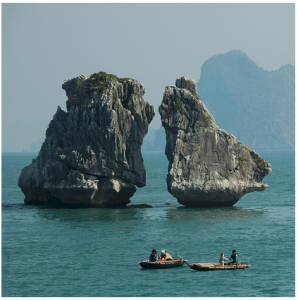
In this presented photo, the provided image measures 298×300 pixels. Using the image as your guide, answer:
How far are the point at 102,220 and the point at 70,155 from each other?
1136 cm

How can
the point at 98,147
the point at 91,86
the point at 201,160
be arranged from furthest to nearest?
the point at 91,86, the point at 98,147, the point at 201,160

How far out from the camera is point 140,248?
4878cm

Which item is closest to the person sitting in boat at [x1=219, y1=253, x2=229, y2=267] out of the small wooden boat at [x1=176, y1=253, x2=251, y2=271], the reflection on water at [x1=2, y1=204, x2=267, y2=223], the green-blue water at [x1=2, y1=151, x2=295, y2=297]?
the small wooden boat at [x1=176, y1=253, x2=251, y2=271]

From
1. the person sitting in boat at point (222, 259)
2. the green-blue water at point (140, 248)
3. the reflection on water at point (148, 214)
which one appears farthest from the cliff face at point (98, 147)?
the person sitting in boat at point (222, 259)

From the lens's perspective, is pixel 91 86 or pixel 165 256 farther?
pixel 91 86

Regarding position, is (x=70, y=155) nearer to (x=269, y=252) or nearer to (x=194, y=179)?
(x=194, y=179)

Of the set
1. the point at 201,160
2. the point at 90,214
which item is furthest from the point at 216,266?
the point at 201,160

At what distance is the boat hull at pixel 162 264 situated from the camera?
42750mm

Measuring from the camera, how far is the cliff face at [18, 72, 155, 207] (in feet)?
227

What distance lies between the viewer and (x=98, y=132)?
70.1 m

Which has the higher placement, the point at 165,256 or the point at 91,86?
the point at 91,86

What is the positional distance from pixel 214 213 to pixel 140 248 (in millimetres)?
17860

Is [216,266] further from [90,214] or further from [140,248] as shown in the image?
[90,214]

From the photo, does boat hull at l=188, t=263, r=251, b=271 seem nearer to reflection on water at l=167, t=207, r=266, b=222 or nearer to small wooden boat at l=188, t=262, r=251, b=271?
small wooden boat at l=188, t=262, r=251, b=271
